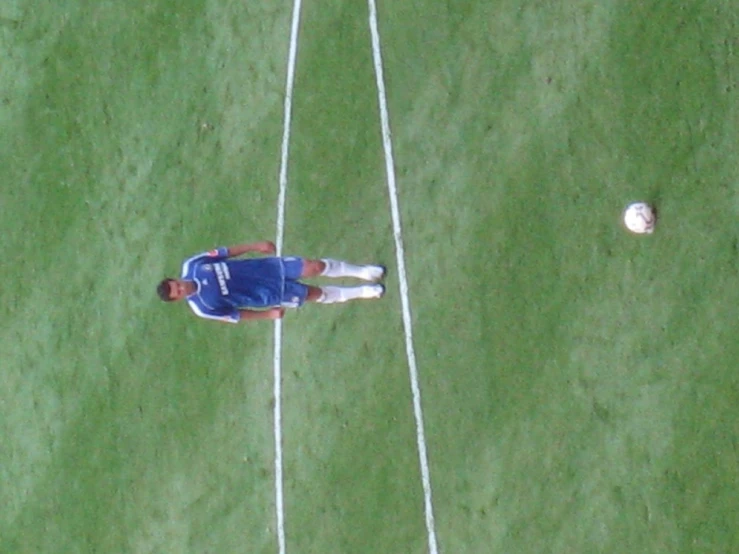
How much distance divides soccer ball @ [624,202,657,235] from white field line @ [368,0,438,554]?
7.46 feet

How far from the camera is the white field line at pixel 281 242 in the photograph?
10.7 meters

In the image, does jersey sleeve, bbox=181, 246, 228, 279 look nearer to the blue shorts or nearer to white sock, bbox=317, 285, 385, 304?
the blue shorts

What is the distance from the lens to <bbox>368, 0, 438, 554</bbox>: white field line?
9.82 m

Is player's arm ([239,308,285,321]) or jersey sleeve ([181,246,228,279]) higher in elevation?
jersey sleeve ([181,246,228,279])

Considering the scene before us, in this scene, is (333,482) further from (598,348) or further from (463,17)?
(463,17)

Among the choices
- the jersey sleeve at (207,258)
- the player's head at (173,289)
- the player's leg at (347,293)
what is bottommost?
the player's head at (173,289)

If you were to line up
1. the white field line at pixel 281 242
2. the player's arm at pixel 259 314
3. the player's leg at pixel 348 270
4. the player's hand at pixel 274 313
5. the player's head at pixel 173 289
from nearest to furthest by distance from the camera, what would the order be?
the player's head at pixel 173 289, the player's arm at pixel 259 314, the player's hand at pixel 274 313, the player's leg at pixel 348 270, the white field line at pixel 281 242

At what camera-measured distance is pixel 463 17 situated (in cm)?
1005

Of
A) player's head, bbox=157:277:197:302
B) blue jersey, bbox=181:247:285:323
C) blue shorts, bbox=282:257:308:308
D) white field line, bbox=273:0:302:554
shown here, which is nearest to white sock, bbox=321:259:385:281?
blue shorts, bbox=282:257:308:308

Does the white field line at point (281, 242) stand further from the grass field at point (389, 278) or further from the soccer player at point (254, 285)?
the soccer player at point (254, 285)

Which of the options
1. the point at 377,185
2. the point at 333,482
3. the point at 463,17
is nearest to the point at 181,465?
the point at 333,482

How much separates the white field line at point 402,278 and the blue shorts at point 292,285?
0.96 m

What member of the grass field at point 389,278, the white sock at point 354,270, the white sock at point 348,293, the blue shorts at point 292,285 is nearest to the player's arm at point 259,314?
the blue shorts at point 292,285

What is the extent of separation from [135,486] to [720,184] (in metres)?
6.98
